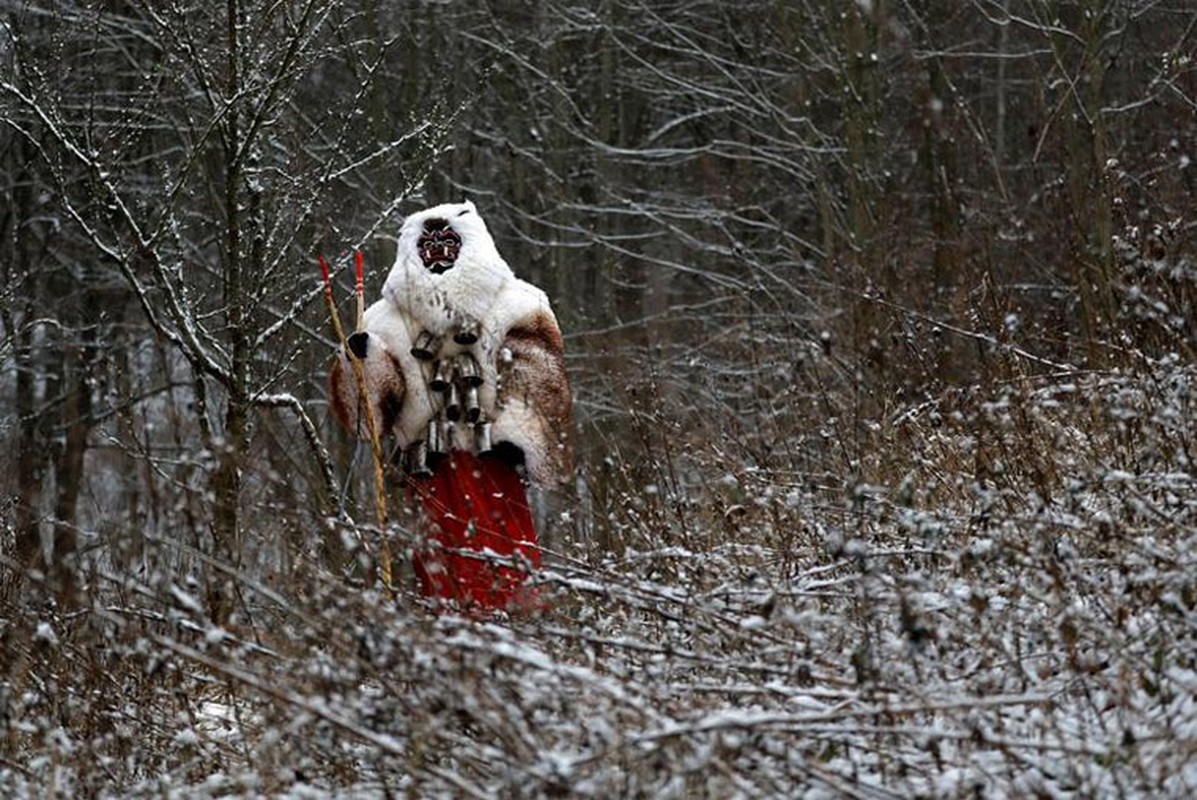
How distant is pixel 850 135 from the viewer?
1780 cm

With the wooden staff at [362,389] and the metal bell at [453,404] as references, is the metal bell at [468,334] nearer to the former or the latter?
the metal bell at [453,404]

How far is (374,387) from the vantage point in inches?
287

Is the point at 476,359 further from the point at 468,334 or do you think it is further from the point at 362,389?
the point at 362,389

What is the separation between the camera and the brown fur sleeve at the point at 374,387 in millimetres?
7285

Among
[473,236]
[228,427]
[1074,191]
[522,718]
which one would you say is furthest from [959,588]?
[1074,191]

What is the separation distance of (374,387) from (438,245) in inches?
24.8

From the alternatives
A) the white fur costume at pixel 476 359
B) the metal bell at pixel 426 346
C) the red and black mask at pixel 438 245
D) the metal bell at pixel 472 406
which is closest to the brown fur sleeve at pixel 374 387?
the white fur costume at pixel 476 359

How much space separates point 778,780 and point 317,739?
109 cm

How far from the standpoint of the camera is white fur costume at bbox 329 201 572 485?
7.30m

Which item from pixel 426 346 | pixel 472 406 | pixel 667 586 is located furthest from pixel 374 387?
pixel 667 586

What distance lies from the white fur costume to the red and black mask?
2cm

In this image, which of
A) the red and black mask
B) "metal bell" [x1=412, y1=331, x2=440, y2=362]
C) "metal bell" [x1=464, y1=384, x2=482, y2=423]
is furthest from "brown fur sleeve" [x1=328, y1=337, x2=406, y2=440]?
the red and black mask

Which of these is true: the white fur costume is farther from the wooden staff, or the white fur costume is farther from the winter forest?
the winter forest

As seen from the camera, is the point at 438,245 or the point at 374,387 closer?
the point at 374,387
